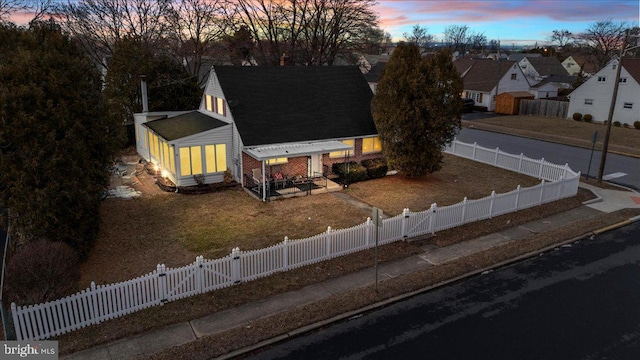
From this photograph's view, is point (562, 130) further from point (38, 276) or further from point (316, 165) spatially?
point (38, 276)

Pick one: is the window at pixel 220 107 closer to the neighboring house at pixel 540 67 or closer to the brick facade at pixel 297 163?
the brick facade at pixel 297 163

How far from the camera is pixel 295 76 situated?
2612cm

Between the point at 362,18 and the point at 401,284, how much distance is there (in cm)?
3973

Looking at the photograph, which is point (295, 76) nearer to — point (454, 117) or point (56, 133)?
point (454, 117)

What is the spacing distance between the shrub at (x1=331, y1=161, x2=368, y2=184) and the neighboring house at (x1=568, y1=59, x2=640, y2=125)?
35395mm

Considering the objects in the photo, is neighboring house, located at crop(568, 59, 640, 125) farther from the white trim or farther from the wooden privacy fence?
the white trim

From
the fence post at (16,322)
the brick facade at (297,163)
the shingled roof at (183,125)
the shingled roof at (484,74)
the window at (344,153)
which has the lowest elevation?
the fence post at (16,322)

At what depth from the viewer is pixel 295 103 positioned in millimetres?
24656

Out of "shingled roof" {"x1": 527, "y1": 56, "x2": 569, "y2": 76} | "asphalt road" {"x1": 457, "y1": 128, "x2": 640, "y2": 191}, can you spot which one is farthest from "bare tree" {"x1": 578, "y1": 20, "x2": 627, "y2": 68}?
"asphalt road" {"x1": 457, "y1": 128, "x2": 640, "y2": 191}

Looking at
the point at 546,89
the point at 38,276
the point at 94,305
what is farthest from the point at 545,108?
the point at 38,276

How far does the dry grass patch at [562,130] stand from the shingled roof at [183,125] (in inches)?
1102

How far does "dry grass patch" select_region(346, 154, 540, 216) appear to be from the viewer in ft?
65.9

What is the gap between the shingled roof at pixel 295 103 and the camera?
73.9 feet

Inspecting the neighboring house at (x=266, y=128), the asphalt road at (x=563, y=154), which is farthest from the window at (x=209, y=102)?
the asphalt road at (x=563, y=154)
